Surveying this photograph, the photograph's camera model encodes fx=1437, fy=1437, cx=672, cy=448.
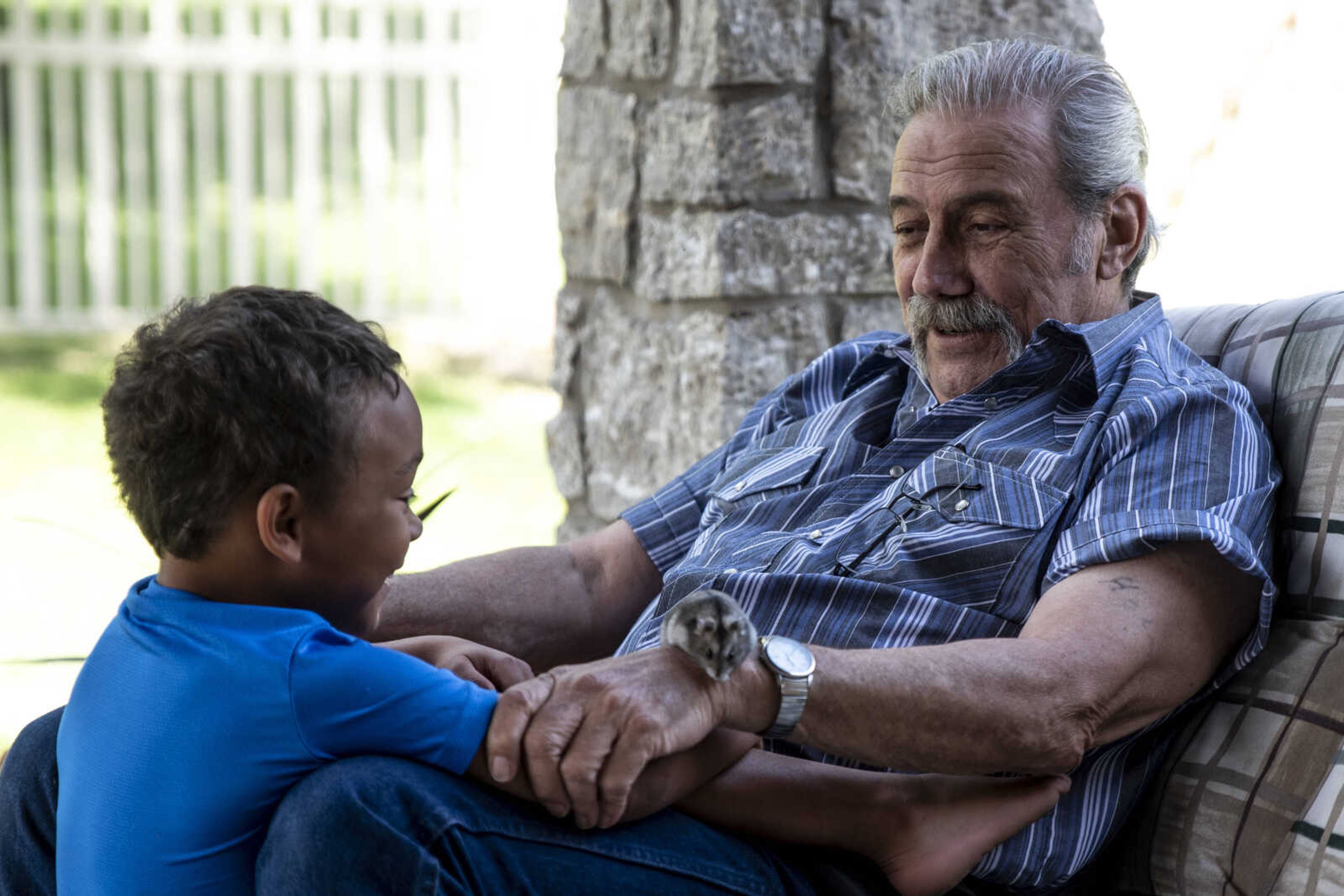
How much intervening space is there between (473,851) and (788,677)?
389mm

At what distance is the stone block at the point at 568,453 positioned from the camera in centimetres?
353

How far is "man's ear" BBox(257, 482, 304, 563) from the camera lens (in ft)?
4.96

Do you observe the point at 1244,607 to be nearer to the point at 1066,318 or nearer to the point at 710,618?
the point at 1066,318

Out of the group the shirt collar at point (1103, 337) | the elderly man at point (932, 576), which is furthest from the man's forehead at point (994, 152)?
the shirt collar at point (1103, 337)

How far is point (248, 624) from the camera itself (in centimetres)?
150

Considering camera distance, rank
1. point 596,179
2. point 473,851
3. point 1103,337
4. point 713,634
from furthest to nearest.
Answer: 1. point 596,179
2. point 1103,337
3. point 713,634
4. point 473,851

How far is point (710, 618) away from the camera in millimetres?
1555

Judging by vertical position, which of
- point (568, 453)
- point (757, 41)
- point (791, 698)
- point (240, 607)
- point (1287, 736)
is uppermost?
point (757, 41)

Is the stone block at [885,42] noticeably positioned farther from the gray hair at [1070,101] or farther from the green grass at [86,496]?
the green grass at [86,496]

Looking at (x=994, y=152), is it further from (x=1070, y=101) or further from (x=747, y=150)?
(x=747, y=150)

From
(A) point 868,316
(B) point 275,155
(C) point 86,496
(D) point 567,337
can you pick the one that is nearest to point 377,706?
(A) point 868,316

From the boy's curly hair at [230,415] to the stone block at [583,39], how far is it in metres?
1.92

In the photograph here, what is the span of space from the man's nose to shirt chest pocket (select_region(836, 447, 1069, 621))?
0.30 metres

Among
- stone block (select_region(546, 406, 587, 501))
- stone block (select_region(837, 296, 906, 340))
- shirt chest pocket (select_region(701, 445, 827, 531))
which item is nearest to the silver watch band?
shirt chest pocket (select_region(701, 445, 827, 531))
